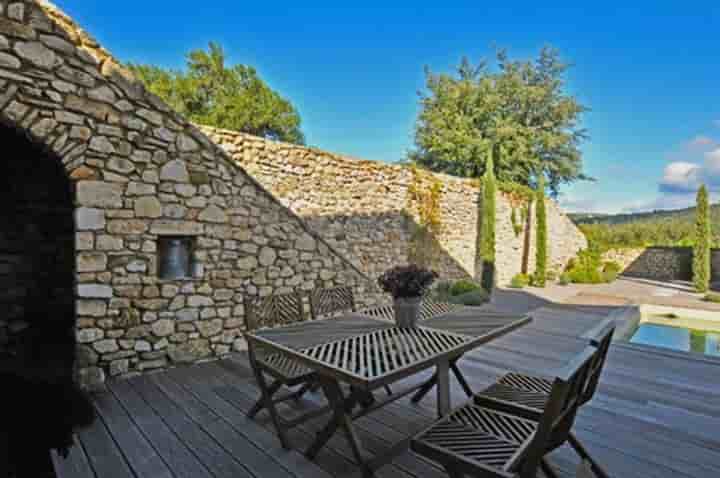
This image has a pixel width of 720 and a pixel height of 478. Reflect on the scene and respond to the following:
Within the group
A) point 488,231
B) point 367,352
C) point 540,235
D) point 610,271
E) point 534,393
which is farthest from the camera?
point 610,271

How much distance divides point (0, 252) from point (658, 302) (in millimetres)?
10965

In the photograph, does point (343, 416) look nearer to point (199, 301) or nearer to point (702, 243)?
point (199, 301)

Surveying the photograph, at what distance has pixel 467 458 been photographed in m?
1.31

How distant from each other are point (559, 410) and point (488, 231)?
907 centimetres

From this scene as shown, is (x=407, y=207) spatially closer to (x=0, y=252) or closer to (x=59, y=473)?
(x=0, y=252)

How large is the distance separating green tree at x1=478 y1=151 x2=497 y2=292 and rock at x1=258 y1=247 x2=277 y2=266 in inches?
270

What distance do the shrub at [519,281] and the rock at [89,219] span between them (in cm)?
1010

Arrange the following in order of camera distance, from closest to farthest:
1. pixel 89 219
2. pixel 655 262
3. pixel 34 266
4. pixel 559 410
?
pixel 559 410 → pixel 89 219 → pixel 34 266 → pixel 655 262

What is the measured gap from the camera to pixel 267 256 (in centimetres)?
392

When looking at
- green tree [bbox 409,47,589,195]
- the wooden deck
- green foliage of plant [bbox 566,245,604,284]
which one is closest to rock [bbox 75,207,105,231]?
the wooden deck

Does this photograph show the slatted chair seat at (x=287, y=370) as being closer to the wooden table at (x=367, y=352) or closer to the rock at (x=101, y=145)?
the wooden table at (x=367, y=352)

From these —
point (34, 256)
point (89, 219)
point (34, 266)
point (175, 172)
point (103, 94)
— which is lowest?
point (34, 266)

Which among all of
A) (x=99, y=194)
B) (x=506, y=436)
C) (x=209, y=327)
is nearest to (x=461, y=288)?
(x=209, y=327)

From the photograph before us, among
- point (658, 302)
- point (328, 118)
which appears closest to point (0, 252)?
point (658, 302)
